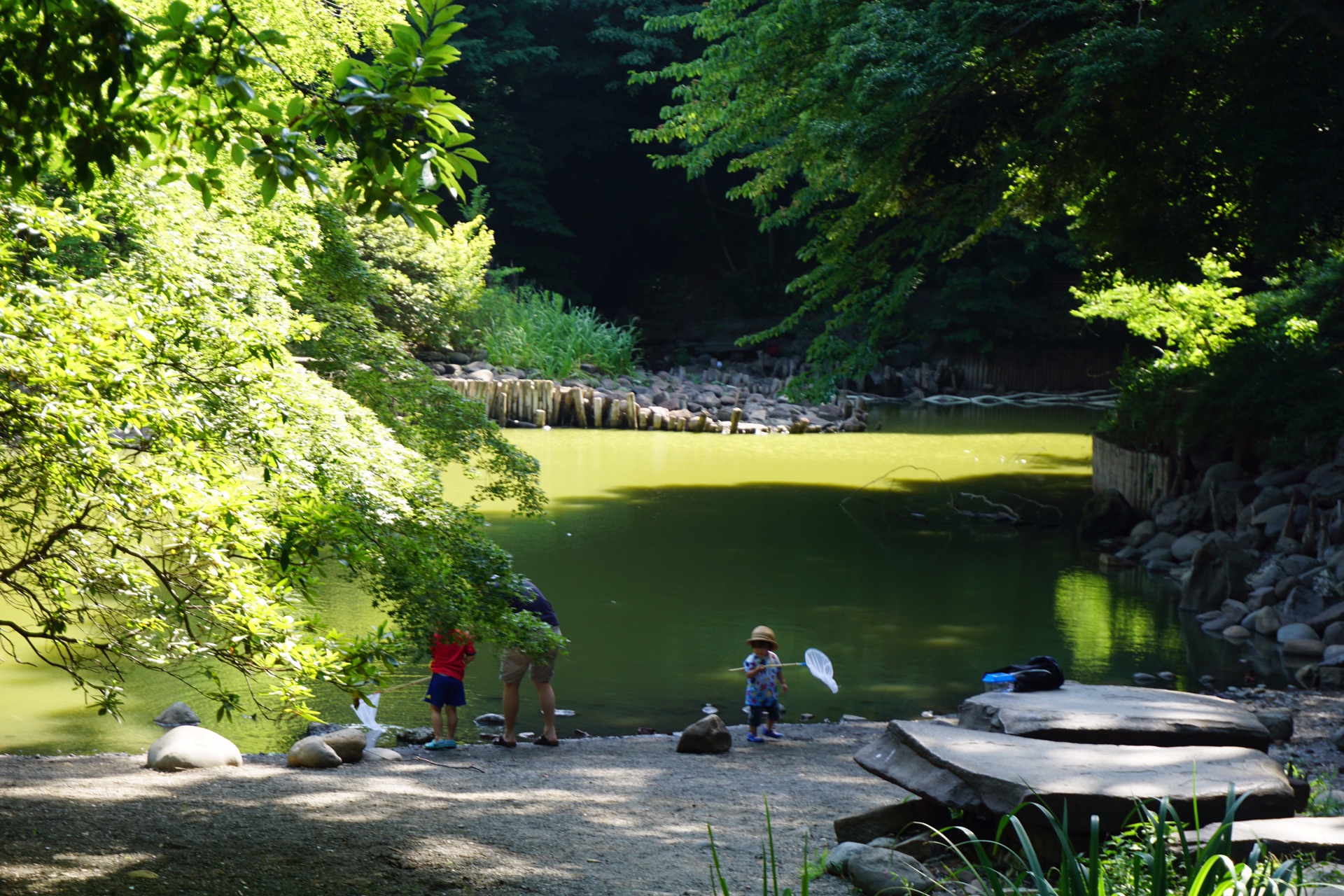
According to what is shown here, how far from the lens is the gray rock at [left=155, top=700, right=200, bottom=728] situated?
6.98m

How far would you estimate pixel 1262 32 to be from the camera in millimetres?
9523

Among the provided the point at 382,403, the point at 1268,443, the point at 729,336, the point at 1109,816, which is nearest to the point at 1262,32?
the point at 1268,443

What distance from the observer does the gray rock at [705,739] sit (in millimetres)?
6441

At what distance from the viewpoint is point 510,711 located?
6.73 metres

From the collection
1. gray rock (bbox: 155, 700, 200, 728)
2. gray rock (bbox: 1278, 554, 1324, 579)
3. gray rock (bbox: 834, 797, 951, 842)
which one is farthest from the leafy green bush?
gray rock (bbox: 1278, 554, 1324, 579)

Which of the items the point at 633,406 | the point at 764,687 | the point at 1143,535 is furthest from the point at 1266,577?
the point at 633,406

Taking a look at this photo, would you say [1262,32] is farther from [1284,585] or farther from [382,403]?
[382,403]

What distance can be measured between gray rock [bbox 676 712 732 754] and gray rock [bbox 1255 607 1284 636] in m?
5.47

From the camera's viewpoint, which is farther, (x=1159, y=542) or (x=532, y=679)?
(x=1159, y=542)

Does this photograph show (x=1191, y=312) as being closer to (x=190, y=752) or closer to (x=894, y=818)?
(x=894, y=818)

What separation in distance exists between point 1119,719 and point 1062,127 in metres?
6.13

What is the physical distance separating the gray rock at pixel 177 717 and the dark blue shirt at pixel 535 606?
218cm

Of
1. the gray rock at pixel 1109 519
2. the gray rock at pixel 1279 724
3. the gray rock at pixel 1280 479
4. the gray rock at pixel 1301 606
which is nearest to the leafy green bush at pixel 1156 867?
the gray rock at pixel 1279 724

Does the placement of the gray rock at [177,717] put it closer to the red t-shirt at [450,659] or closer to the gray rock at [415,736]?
the gray rock at [415,736]
